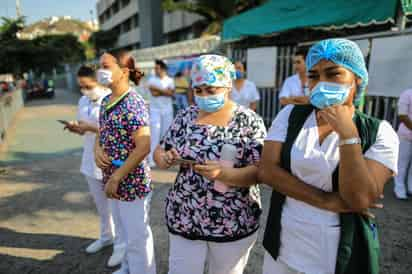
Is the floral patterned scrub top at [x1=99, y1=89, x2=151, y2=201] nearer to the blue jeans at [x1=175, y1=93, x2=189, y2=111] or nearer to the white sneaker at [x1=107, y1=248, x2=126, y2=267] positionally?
the white sneaker at [x1=107, y1=248, x2=126, y2=267]

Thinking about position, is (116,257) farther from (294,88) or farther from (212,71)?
(294,88)

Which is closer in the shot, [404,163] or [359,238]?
[359,238]

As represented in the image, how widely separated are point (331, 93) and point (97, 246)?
9.48 ft

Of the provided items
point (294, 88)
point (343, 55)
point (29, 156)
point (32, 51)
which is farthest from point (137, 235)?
point (32, 51)

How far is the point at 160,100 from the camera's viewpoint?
642 cm

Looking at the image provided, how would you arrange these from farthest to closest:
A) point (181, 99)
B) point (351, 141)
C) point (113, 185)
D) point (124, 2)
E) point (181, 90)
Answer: point (124, 2) < point (181, 90) < point (181, 99) < point (113, 185) < point (351, 141)

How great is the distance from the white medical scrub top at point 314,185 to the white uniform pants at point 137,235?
128 cm

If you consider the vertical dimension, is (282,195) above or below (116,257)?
above

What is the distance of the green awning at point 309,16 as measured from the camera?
5.22m

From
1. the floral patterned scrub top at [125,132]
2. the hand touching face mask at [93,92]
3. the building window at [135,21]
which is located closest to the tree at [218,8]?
the hand touching face mask at [93,92]

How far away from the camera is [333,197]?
1356 mm

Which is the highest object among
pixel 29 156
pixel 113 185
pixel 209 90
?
pixel 209 90

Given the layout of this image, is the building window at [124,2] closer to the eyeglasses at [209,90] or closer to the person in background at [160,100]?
the person in background at [160,100]

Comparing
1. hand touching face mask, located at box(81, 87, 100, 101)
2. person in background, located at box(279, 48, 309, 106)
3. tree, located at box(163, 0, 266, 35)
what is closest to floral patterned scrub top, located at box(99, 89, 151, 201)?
hand touching face mask, located at box(81, 87, 100, 101)
